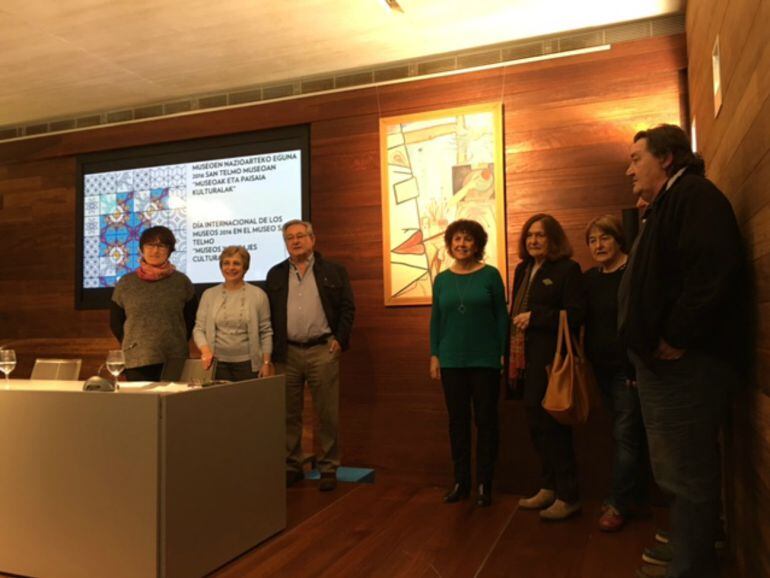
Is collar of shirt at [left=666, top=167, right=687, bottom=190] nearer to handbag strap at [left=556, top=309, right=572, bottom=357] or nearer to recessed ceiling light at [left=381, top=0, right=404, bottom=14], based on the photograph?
handbag strap at [left=556, top=309, right=572, bottom=357]

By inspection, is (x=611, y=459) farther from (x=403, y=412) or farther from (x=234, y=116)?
(x=234, y=116)

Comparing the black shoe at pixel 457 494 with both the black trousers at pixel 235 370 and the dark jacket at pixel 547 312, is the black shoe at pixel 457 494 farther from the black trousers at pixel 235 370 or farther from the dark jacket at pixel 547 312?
the black trousers at pixel 235 370

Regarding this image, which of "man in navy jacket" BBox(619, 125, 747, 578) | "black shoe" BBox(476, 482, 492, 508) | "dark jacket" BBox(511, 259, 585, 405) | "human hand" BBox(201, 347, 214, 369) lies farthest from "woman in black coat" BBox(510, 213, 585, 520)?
"human hand" BBox(201, 347, 214, 369)

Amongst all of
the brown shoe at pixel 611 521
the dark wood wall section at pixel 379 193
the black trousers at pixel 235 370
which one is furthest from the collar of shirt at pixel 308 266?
the brown shoe at pixel 611 521

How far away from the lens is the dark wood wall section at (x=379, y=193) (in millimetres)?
3373

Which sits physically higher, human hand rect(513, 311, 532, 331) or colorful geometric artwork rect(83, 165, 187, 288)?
colorful geometric artwork rect(83, 165, 187, 288)

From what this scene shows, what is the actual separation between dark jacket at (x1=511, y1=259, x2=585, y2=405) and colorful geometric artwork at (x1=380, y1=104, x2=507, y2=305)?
72 cm

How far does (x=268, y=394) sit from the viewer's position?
2662 mm

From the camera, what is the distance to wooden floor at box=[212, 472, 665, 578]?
7.62 feet

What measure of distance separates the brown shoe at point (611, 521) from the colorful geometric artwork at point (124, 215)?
3.13 m

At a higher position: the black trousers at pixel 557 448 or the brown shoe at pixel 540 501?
the black trousers at pixel 557 448

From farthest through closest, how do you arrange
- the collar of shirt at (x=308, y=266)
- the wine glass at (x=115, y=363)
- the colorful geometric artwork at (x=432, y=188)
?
the colorful geometric artwork at (x=432, y=188) < the collar of shirt at (x=308, y=266) < the wine glass at (x=115, y=363)

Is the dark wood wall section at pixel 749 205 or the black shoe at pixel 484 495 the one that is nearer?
the dark wood wall section at pixel 749 205

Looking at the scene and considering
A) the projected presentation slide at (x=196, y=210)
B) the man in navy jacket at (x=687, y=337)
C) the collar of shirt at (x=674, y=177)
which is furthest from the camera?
the projected presentation slide at (x=196, y=210)
